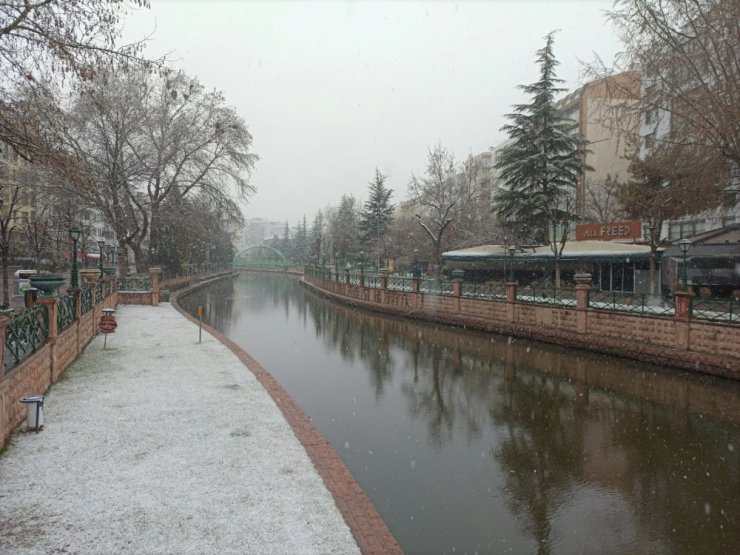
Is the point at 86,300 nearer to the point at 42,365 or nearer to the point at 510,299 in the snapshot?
the point at 42,365

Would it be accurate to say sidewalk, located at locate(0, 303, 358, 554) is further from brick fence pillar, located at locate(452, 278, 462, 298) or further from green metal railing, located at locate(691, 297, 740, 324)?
brick fence pillar, located at locate(452, 278, 462, 298)

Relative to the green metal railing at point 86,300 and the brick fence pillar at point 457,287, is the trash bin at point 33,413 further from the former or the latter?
the brick fence pillar at point 457,287

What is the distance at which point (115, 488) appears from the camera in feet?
18.8

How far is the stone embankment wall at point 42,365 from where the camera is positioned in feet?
22.2

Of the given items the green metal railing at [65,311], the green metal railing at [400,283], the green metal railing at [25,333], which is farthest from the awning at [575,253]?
the green metal railing at [25,333]

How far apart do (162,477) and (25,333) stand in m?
4.09

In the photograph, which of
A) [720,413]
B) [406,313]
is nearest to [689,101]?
[720,413]

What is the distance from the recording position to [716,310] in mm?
13625

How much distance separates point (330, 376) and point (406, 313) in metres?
13.5

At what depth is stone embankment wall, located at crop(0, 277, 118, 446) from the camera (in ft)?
22.2

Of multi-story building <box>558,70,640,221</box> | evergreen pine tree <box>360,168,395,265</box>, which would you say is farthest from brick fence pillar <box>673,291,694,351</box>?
evergreen pine tree <box>360,168,395,265</box>

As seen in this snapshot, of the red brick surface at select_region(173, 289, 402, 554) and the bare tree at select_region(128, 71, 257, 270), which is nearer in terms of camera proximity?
the red brick surface at select_region(173, 289, 402, 554)

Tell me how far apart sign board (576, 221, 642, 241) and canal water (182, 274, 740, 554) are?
46.3 ft

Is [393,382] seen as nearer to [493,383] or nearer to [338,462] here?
[493,383]
